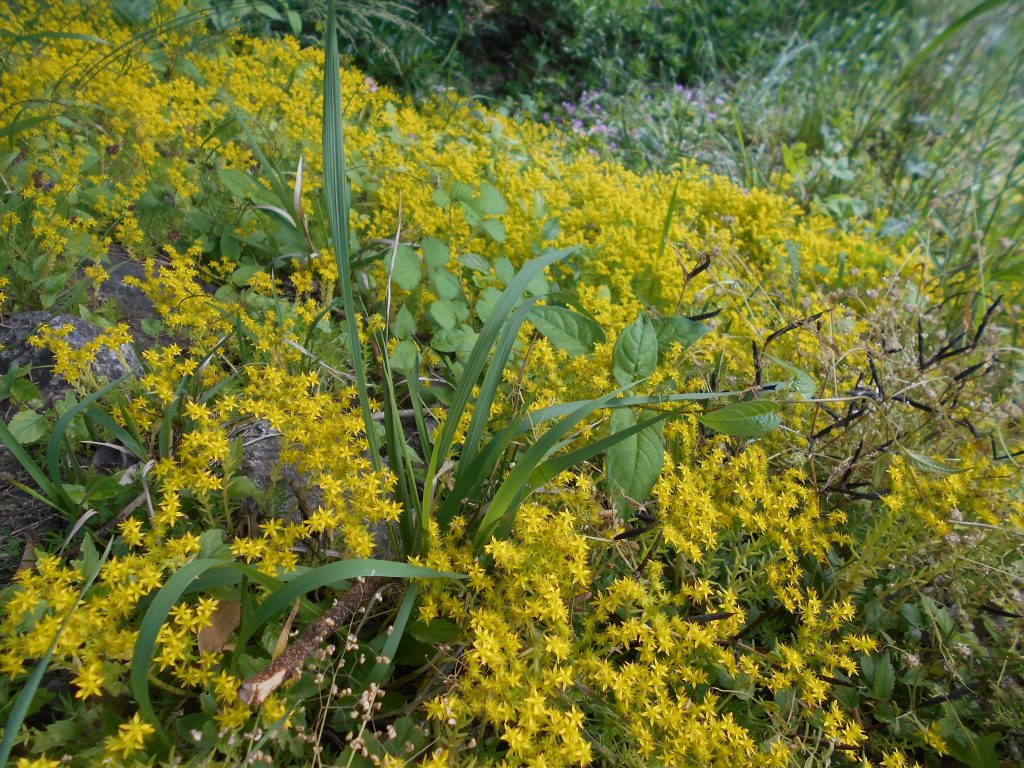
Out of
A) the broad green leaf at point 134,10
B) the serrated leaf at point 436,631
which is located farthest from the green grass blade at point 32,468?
the broad green leaf at point 134,10

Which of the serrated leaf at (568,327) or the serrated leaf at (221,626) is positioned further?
the serrated leaf at (568,327)

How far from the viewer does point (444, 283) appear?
84.0 inches

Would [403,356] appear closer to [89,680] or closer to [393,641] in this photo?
[393,641]

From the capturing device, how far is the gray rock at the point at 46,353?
1.76m

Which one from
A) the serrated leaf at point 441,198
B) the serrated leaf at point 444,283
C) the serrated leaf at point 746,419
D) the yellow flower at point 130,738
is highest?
the serrated leaf at point 441,198

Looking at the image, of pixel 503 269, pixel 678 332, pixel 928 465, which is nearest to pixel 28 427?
pixel 503 269

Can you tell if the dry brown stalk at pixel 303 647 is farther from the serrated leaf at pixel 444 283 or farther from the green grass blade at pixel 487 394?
the serrated leaf at pixel 444 283

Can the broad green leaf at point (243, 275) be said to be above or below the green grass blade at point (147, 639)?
above

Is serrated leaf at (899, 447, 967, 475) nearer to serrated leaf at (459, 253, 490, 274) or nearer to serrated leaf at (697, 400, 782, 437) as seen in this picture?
serrated leaf at (697, 400, 782, 437)

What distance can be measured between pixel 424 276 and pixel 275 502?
1.08 metres

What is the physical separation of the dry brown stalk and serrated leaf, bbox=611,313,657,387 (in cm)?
80

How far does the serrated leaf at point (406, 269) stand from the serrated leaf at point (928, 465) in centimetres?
144

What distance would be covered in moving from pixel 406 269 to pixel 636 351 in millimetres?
815

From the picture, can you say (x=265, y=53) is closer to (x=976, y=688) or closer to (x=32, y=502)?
(x=32, y=502)
